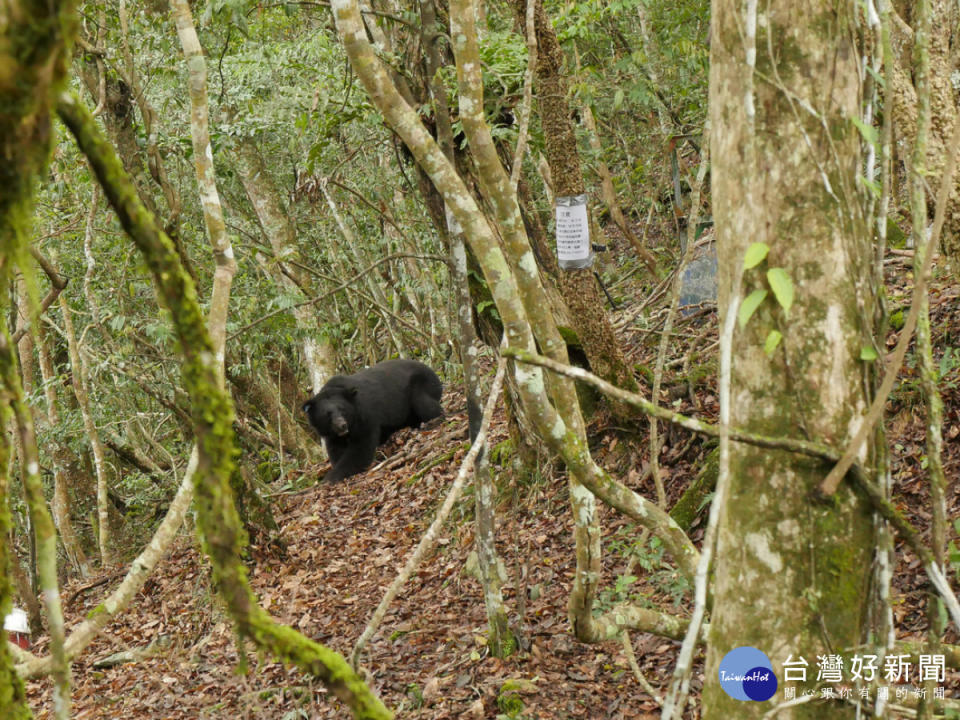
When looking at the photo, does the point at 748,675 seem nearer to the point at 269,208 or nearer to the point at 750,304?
the point at 750,304

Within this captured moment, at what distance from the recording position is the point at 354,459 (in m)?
10.1

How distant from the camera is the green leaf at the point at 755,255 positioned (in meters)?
2.25

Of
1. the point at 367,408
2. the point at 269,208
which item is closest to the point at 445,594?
the point at 367,408

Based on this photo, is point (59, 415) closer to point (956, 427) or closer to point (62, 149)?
point (62, 149)

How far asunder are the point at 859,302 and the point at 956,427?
13.8ft

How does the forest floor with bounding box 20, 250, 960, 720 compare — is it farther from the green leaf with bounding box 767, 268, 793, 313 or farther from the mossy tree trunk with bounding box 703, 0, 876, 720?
the green leaf with bounding box 767, 268, 793, 313

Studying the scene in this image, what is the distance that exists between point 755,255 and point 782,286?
11cm

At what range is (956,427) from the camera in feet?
19.0

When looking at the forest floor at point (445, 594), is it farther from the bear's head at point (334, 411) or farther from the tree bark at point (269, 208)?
the tree bark at point (269, 208)

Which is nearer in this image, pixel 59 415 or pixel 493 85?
pixel 493 85

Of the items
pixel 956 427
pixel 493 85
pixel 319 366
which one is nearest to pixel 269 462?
pixel 319 366

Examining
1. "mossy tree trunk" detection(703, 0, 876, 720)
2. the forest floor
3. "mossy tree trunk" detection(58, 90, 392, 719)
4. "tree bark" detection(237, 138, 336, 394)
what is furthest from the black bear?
"mossy tree trunk" detection(58, 90, 392, 719)

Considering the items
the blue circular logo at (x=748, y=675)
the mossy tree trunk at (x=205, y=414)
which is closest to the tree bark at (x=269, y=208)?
the blue circular logo at (x=748, y=675)

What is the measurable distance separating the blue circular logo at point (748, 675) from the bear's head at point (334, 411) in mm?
7485
